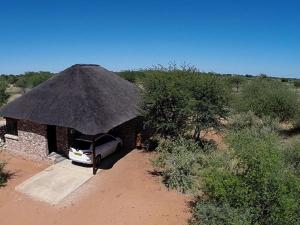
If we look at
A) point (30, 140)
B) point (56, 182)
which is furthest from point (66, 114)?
point (56, 182)

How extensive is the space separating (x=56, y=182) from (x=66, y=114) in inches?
141

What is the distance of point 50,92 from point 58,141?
10.1ft

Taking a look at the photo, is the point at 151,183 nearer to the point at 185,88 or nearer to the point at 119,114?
the point at 119,114

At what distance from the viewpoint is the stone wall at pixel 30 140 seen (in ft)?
55.5

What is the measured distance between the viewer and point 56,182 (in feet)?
46.7

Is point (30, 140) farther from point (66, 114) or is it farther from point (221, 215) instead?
point (221, 215)

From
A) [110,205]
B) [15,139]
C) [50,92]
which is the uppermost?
[50,92]

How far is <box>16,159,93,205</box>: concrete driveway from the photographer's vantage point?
42.7ft

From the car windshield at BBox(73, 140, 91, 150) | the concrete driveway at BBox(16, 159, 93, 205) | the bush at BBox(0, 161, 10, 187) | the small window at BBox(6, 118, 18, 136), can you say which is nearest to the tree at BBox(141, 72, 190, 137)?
the car windshield at BBox(73, 140, 91, 150)

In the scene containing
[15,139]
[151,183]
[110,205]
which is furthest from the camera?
[15,139]

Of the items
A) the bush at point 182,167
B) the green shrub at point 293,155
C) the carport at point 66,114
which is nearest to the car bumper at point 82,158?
the carport at point 66,114

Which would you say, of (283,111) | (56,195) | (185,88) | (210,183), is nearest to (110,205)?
(56,195)

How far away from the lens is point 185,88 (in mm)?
18125

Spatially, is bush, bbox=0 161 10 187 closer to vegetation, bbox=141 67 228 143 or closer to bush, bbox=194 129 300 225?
vegetation, bbox=141 67 228 143
